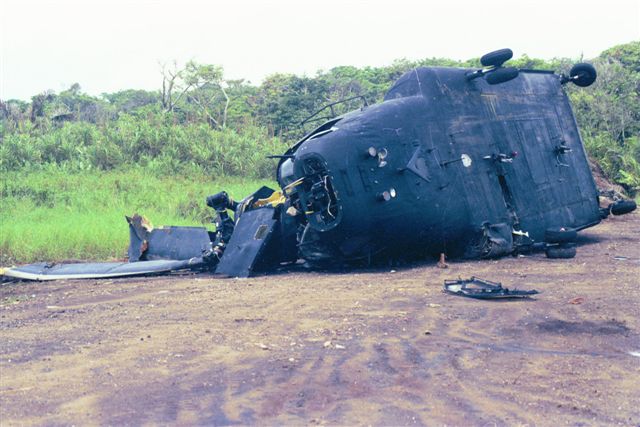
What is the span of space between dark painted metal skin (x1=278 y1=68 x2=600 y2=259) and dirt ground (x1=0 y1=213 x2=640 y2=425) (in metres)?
0.97

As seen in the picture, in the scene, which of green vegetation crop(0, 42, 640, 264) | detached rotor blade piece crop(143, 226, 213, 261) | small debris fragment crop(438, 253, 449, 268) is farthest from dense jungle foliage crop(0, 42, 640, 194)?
small debris fragment crop(438, 253, 449, 268)

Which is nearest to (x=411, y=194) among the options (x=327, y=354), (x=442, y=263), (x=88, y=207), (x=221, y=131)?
(x=442, y=263)

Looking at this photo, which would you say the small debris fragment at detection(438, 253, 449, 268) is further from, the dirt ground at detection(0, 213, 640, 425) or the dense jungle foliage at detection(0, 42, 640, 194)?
the dense jungle foliage at detection(0, 42, 640, 194)

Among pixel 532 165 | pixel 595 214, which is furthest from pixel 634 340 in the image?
pixel 595 214

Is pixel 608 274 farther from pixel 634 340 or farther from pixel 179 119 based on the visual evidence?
pixel 179 119

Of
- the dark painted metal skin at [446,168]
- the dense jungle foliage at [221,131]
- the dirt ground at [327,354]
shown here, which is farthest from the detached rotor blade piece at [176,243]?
the dense jungle foliage at [221,131]

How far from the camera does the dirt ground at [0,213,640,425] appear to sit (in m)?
5.07

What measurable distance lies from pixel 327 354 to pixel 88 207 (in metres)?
13.2

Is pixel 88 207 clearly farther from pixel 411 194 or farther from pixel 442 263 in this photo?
pixel 442 263

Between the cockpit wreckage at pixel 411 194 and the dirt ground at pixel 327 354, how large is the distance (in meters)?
1.03

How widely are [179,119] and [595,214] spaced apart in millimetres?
22426

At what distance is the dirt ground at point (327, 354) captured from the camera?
16.6 ft

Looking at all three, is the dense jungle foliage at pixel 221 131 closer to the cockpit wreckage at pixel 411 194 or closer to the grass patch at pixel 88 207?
the grass patch at pixel 88 207

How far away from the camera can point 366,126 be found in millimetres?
10930
